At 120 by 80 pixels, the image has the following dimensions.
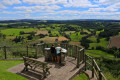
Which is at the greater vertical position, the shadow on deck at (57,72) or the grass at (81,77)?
the shadow on deck at (57,72)

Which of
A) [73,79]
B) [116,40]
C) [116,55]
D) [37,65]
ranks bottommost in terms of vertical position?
[116,55]

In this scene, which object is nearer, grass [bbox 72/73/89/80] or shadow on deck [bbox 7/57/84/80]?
shadow on deck [bbox 7/57/84/80]

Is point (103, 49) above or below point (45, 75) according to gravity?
below

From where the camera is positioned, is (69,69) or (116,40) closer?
(69,69)

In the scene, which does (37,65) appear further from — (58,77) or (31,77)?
(58,77)

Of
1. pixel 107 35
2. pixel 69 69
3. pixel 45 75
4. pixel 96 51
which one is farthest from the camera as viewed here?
pixel 107 35

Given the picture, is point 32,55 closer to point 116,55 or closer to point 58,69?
point 58,69

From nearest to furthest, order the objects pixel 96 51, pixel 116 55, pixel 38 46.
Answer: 1. pixel 38 46
2. pixel 116 55
3. pixel 96 51

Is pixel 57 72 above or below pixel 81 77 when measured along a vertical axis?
above

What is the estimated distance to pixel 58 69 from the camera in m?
7.86

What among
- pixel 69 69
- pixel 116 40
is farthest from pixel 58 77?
pixel 116 40

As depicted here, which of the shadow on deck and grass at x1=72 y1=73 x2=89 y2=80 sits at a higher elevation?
the shadow on deck

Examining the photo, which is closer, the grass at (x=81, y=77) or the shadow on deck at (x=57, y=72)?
the shadow on deck at (x=57, y=72)

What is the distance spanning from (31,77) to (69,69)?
2.76 metres
